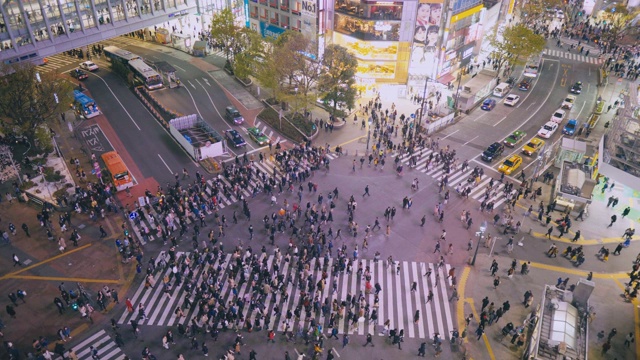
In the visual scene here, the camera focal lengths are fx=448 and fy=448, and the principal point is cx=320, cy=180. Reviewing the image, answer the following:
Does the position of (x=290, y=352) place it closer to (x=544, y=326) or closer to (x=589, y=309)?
(x=544, y=326)

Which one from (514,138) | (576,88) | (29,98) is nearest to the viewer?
(29,98)

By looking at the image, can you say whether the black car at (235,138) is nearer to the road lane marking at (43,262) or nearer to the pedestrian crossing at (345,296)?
the pedestrian crossing at (345,296)

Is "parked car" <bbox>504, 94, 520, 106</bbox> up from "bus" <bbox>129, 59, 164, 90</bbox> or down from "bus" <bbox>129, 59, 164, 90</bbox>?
down

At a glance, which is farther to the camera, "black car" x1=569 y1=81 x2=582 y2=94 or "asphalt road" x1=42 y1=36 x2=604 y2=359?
"black car" x1=569 y1=81 x2=582 y2=94

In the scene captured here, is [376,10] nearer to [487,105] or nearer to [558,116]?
[487,105]

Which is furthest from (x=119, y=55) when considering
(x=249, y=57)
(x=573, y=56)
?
(x=573, y=56)

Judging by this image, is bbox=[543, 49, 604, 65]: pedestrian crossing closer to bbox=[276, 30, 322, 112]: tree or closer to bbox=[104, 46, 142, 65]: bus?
bbox=[276, 30, 322, 112]: tree

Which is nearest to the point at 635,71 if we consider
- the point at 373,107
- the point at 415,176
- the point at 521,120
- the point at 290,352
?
the point at 521,120

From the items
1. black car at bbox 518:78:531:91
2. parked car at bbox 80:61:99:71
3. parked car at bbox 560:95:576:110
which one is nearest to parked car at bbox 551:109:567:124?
parked car at bbox 560:95:576:110
